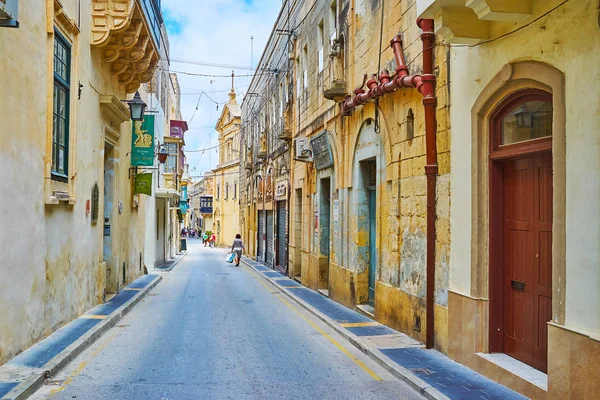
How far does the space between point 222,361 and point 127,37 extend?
343 inches

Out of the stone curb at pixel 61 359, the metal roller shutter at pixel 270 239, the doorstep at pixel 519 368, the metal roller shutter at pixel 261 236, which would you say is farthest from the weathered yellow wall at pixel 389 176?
the metal roller shutter at pixel 261 236

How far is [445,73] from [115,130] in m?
9.55

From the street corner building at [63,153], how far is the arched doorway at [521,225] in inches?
227

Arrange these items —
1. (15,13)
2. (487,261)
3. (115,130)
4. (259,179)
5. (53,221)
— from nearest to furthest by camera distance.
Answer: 1. (15,13)
2. (487,261)
3. (53,221)
4. (115,130)
5. (259,179)

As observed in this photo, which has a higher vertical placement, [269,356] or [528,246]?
[528,246]

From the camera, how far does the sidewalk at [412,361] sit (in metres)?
6.39

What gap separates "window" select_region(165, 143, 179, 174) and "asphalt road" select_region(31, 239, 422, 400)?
18.9 meters

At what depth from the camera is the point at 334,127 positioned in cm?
1487

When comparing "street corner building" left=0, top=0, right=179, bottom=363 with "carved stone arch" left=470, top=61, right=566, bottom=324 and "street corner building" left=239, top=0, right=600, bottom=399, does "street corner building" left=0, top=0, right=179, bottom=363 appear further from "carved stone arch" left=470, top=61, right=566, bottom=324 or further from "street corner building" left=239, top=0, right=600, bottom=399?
"carved stone arch" left=470, top=61, right=566, bottom=324

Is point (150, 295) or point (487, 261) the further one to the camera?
point (150, 295)

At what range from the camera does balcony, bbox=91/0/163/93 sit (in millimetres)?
12266

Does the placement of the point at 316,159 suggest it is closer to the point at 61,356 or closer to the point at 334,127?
the point at 334,127

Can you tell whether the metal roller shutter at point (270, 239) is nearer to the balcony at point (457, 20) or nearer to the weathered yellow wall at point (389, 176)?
the weathered yellow wall at point (389, 176)

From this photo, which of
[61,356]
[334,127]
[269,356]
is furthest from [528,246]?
[334,127]
